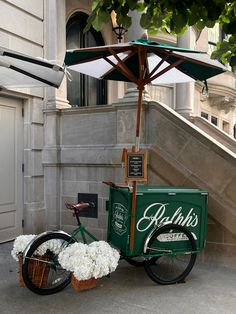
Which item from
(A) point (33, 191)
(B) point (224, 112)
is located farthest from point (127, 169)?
(B) point (224, 112)

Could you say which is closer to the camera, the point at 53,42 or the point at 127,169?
the point at 127,169

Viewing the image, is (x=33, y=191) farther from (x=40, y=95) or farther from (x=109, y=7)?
(x=109, y=7)

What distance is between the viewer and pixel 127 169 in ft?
14.6

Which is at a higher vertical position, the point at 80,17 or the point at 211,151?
the point at 80,17

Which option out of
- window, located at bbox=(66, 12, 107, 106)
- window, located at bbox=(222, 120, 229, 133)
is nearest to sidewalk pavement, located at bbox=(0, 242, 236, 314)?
window, located at bbox=(66, 12, 107, 106)

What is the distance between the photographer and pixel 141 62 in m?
4.40

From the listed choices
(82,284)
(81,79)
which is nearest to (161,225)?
(82,284)

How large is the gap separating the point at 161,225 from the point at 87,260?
3.50 feet

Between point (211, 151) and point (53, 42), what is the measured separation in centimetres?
372

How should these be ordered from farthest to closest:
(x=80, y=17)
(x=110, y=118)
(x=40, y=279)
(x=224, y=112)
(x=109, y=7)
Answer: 1. (x=224, y=112)
2. (x=80, y=17)
3. (x=110, y=118)
4. (x=40, y=279)
5. (x=109, y=7)

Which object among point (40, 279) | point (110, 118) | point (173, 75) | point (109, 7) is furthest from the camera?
point (110, 118)

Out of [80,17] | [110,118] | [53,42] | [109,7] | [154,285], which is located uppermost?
[80,17]

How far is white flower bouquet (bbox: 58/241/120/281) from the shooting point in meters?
3.91

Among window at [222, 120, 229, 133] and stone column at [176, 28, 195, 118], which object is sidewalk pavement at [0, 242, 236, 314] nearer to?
stone column at [176, 28, 195, 118]
